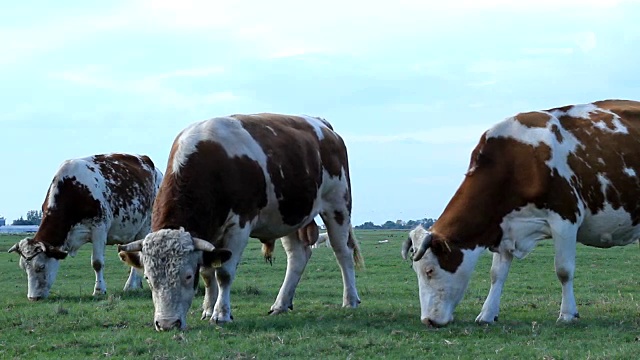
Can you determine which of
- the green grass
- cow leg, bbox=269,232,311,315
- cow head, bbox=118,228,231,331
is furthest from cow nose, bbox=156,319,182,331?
cow leg, bbox=269,232,311,315

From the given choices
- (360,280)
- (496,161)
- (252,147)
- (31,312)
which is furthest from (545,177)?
(360,280)

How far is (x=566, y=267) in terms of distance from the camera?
1128 centimetres

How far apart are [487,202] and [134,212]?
1118 centimetres

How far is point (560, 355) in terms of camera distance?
8.57 m

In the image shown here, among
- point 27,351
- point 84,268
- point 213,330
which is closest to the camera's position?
point 27,351

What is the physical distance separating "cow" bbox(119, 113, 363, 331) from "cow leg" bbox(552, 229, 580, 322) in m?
3.67

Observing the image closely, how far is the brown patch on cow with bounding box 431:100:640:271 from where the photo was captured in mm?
11336

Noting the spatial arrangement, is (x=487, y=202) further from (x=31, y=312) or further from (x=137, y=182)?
(x=137, y=182)

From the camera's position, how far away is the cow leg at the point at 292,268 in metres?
13.2

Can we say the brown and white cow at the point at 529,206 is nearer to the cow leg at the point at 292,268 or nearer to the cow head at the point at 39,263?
the cow leg at the point at 292,268

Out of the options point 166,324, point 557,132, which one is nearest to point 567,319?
point 557,132

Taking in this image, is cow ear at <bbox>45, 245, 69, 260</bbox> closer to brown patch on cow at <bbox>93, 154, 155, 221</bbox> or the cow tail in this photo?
brown patch on cow at <bbox>93, 154, 155, 221</bbox>

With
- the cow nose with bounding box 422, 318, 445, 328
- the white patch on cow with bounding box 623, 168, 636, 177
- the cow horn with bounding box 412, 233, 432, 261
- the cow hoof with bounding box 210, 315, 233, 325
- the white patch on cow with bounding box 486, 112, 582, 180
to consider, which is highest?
the white patch on cow with bounding box 486, 112, 582, 180

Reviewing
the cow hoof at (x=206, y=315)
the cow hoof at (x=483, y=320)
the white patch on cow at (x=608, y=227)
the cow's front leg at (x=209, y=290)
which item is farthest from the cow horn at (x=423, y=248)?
the cow hoof at (x=206, y=315)
